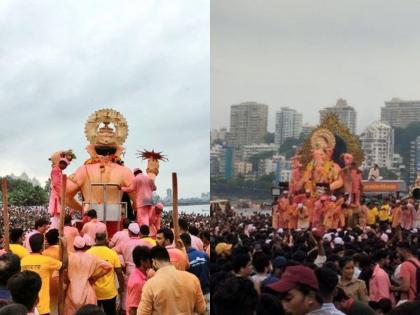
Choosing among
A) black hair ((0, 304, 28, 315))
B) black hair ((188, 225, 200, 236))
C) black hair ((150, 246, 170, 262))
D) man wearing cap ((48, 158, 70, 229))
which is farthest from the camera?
man wearing cap ((48, 158, 70, 229))

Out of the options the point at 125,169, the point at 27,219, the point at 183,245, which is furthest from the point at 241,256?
the point at 27,219

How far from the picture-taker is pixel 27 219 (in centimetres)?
1236

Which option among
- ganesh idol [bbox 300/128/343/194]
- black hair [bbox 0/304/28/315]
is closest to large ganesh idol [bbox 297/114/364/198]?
ganesh idol [bbox 300/128/343/194]

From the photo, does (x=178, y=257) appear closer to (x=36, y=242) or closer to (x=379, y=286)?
(x=36, y=242)

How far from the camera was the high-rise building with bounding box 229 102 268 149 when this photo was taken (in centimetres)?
547

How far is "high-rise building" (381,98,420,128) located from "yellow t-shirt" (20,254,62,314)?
10.6 ft

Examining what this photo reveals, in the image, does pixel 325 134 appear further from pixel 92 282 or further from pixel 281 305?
pixel 281 305

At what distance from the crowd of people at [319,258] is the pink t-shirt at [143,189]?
347 cm

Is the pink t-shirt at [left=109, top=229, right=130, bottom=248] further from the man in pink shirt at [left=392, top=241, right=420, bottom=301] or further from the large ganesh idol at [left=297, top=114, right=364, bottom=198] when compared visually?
the man in pink shirt at [left=392, top=241, right=420, bottom=301]

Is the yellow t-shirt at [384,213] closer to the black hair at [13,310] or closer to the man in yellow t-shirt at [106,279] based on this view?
the man in yellow t-shirt at [106,279]

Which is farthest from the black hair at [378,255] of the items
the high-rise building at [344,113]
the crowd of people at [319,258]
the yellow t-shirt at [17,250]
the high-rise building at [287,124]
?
the yellow t-shirt at [17,250]

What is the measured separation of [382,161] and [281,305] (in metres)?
4.56

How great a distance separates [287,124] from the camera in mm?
6398

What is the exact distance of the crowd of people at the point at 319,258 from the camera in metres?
2.88
